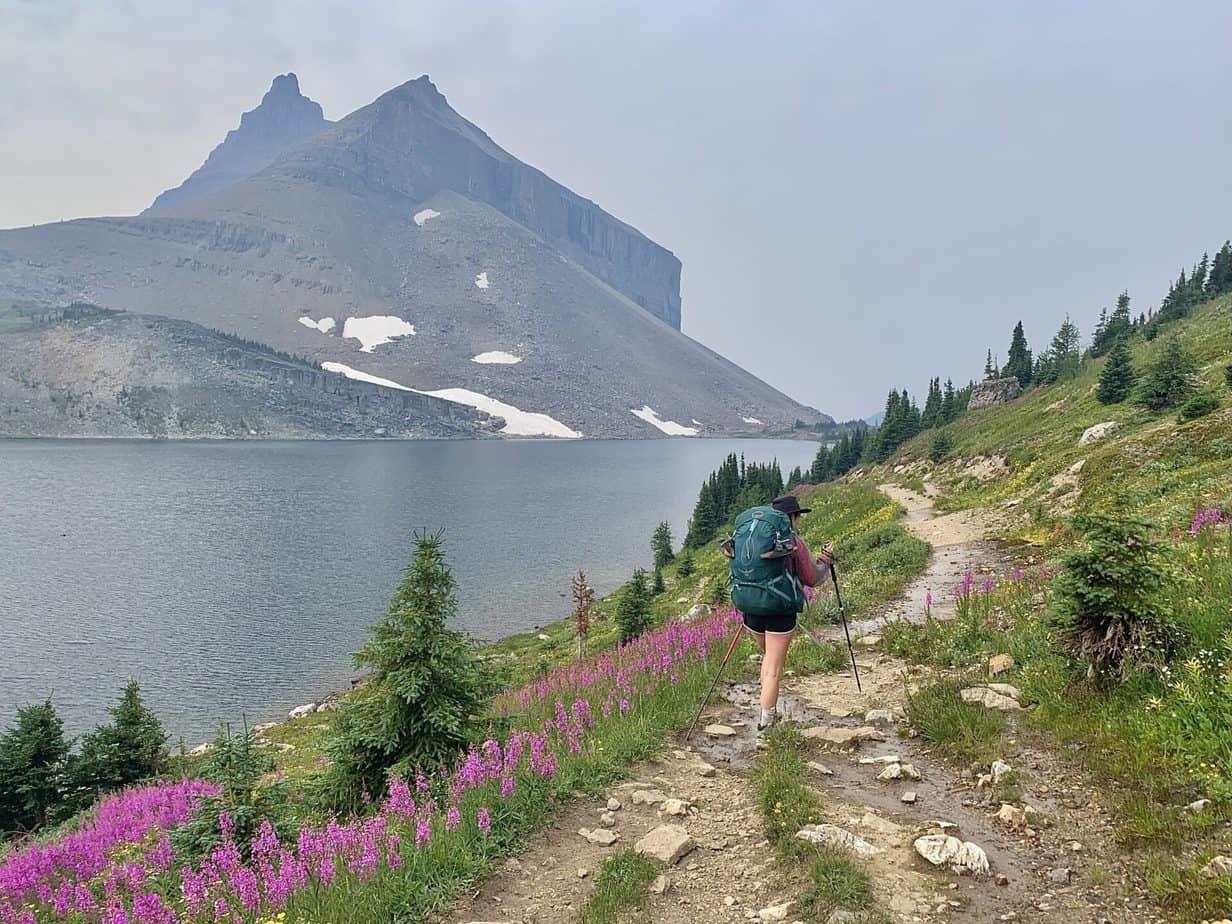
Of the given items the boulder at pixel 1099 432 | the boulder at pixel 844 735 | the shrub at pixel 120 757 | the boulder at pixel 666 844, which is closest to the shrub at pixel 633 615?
the shrub at pixel 120 757

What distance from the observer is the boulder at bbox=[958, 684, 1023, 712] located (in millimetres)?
6336

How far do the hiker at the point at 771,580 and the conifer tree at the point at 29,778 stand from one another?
812 inches

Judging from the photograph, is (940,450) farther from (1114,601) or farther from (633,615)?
(1114,601)

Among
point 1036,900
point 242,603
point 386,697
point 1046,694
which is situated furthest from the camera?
point 242,603

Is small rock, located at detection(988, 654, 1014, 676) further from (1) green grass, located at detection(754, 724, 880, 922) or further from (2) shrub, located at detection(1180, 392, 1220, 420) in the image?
(2) shrub, located at detection(1180, 392, 1220, 420)

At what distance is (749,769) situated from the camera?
6.19 metres

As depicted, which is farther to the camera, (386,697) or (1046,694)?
(386,697)

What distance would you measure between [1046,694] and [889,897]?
3363mm

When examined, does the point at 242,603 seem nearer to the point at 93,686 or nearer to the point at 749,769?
the point at 93,686

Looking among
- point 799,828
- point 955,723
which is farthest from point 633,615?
point 799,828

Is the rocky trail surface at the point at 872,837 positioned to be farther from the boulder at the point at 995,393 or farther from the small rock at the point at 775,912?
the boulder at the point at 995,393

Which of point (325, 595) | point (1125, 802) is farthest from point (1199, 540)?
point (325, 595)

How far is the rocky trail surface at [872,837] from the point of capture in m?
3.88

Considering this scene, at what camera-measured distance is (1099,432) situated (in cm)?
2266
